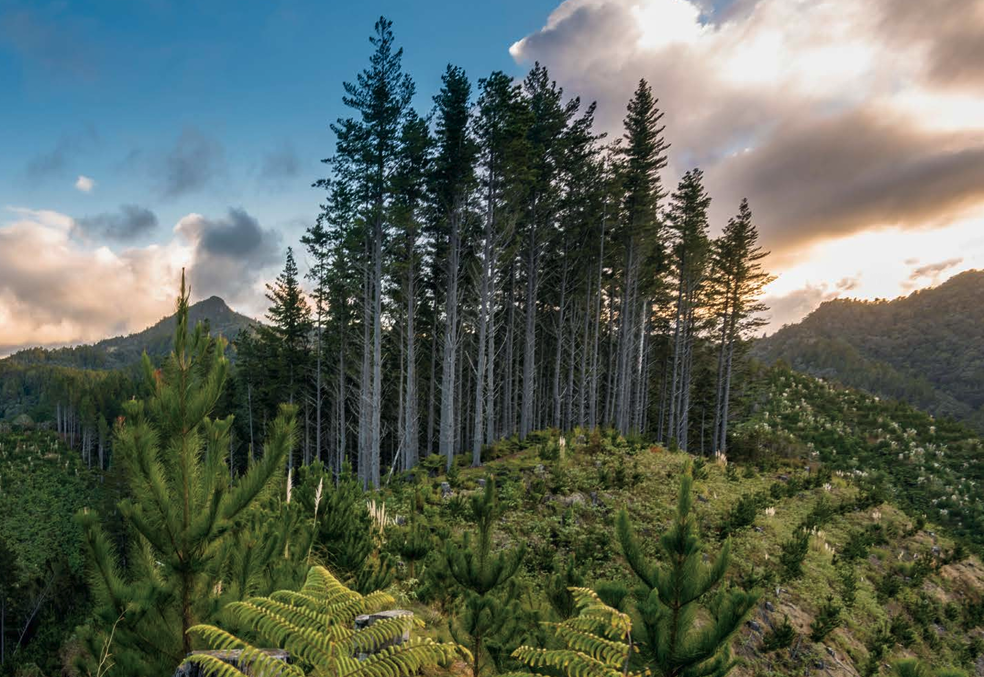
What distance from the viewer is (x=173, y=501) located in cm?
290

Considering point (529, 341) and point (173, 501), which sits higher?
point (529, 341)

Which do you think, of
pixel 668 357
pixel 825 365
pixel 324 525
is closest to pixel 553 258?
pixel 668 357

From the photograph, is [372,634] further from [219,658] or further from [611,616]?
[611,616]

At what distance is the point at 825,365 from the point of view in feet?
376

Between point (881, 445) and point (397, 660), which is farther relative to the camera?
point (881, 445)

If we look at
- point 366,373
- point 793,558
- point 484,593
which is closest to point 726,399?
point 793,558

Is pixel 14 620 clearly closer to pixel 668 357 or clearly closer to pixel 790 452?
pixel 668 357

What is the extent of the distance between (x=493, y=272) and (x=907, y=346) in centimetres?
19275

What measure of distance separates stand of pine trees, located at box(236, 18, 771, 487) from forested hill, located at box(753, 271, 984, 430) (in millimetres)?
61141

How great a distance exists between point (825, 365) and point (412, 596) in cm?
14232

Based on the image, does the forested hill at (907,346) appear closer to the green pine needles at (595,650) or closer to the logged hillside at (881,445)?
the logged hillside at (881,445)

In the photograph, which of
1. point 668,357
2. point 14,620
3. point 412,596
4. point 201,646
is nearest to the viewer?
point 201,646

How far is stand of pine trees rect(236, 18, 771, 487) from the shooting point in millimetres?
16109

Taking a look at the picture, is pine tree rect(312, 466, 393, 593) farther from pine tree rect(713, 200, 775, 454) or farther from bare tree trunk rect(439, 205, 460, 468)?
pine tree rect(713, 200, 775, 454)
